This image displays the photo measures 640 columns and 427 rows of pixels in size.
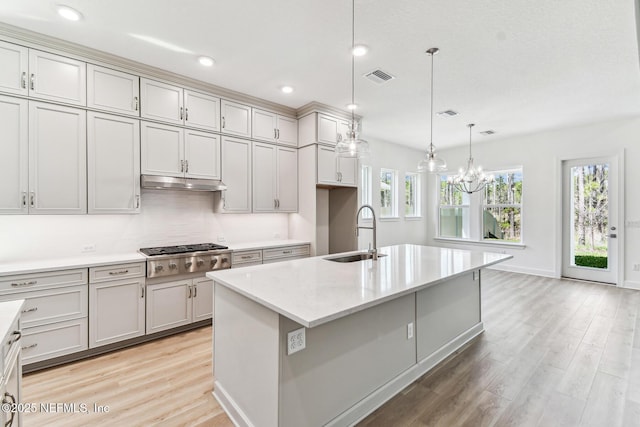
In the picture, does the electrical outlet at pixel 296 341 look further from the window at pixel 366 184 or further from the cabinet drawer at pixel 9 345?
the window at pixel 366 184

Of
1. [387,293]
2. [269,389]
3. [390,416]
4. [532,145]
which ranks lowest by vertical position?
[390,416]

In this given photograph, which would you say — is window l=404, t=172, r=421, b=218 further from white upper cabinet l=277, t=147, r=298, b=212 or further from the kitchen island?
the kitchen island

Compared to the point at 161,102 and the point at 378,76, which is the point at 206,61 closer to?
the point at 161,102

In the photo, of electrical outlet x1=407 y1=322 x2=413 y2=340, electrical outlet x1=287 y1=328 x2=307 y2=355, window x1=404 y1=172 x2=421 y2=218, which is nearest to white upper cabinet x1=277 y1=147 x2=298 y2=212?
electrical outlet x1=407 y1=322 x2=413 y2=340

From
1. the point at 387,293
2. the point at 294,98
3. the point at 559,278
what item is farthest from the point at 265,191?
the point at 559,278

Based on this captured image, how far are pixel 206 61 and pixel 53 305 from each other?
267 centimetres

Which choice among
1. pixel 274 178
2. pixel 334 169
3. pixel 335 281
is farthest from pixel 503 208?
pixel 335 281

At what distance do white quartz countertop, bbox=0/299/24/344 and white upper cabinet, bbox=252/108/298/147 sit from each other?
3032mm

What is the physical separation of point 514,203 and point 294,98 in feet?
17.0

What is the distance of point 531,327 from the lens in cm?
332

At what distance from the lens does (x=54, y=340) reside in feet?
8.14

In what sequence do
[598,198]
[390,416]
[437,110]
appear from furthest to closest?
1. [598,198]
2. [437,110]
3. [390,416]

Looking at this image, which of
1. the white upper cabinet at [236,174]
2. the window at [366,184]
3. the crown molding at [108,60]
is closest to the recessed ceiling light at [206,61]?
the crown molding at [108,60]

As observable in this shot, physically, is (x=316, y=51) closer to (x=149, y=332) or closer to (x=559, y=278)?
(x=149, y=332)
